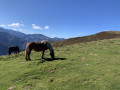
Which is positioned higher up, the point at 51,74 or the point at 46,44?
the point at 46,44

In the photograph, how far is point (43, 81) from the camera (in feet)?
29.6

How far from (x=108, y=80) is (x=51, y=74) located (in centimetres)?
478

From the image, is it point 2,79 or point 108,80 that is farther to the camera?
point 2,79

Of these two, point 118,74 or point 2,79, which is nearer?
point 118,74

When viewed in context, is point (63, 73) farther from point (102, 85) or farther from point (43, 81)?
point (102, 85)

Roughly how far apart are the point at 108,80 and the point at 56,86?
12.5 ft

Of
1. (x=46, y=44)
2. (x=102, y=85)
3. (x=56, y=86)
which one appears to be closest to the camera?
(x=102, y=85)

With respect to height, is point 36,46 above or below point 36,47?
above

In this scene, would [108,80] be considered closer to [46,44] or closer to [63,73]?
[63,73]

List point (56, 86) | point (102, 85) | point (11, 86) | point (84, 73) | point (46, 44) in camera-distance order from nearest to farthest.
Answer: point (102, 85) < point (56, 86) < point (11, 86) < point (84, 73) < point (46, 44)

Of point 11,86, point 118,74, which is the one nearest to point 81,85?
point 118,74

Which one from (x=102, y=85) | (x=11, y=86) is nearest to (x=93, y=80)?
(x=102, y=85)

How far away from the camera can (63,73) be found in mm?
10180

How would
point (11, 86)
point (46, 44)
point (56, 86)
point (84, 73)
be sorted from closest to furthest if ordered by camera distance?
point (56, 86)
point (11, 86)
point (84, 73)
point (46, 44)
